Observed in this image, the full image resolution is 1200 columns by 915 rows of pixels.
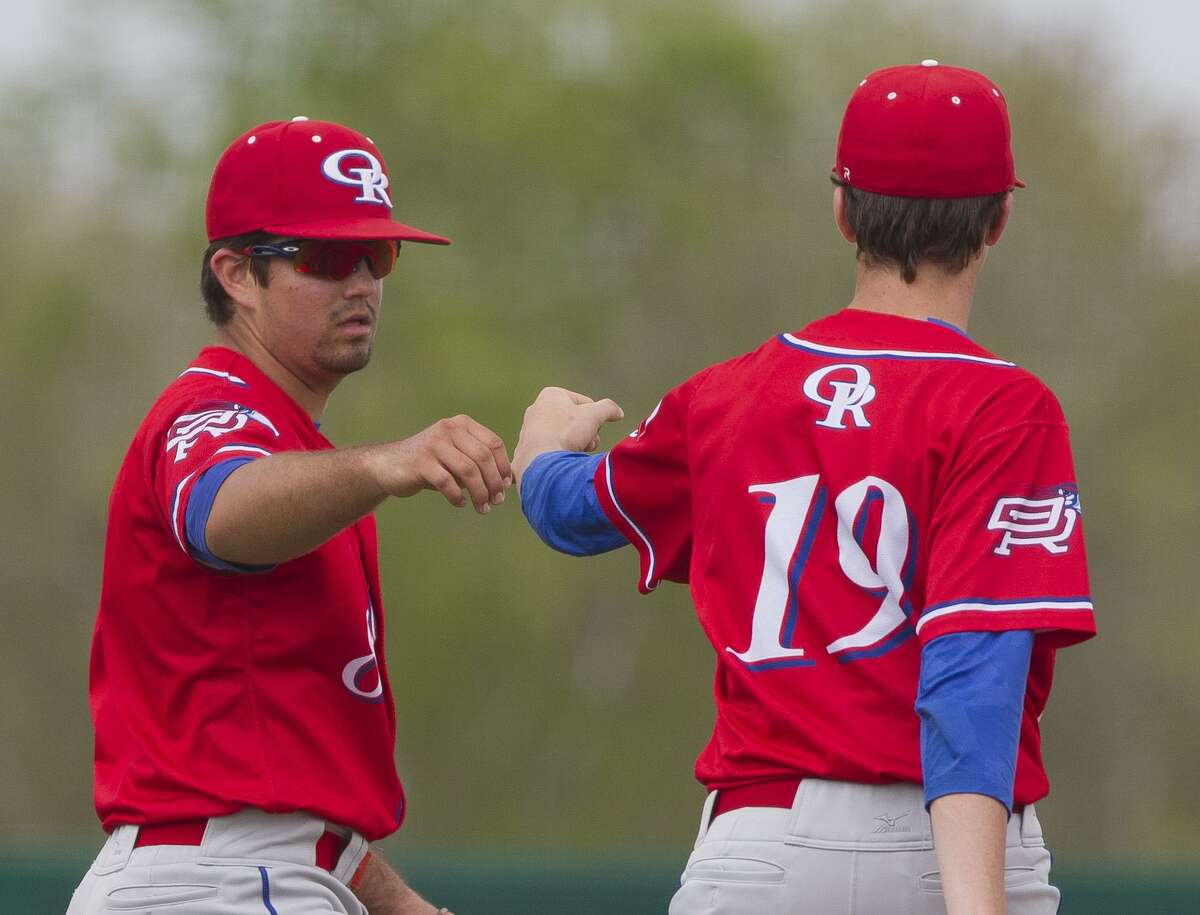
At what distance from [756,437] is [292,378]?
143 cm

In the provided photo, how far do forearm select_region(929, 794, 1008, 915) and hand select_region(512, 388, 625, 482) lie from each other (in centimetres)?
119

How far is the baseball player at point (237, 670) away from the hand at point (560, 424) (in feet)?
1.56

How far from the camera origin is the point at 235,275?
3.97 metres

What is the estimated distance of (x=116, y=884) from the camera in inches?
134

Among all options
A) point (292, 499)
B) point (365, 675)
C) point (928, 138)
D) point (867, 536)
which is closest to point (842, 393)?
point (867, 536)

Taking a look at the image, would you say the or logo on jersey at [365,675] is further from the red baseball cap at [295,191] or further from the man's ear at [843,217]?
the man's ear at [843,217]

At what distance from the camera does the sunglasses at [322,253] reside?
3926 millimetres

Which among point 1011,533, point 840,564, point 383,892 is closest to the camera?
point 1011,533

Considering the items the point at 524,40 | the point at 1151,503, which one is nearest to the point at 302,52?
the point at 524,40

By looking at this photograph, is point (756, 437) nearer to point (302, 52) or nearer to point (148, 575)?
point (148, 575)

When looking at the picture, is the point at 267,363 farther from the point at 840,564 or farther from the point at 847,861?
the point at 847,861

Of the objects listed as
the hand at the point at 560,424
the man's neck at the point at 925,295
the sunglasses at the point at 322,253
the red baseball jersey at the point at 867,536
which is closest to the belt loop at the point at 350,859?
the hand at the point at 560,424

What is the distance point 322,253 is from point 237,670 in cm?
103

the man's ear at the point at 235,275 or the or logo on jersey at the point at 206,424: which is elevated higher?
the man's ear at the point at 235,275
